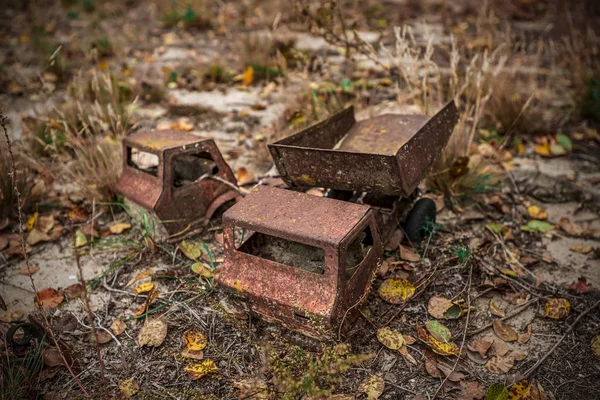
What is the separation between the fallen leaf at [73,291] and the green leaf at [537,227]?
115 inches

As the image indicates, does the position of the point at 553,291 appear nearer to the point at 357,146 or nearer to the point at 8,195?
the point at 357,146

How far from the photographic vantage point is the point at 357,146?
3.13m

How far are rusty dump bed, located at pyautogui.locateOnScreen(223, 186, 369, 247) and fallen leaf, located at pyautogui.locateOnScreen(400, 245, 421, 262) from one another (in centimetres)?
75

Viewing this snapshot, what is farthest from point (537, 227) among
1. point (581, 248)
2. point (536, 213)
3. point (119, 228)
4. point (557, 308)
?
point (119, 228)

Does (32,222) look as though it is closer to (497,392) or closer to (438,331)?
(438,331)

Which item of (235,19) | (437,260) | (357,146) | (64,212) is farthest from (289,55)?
(437,260)

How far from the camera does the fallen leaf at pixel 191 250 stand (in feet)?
9.59

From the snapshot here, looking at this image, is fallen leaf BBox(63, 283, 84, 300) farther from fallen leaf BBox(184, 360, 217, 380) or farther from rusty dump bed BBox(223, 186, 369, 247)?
rusty dump bed BBox(223, 186, 369, 247)

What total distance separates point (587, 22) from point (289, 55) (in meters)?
4.35

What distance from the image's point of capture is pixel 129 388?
2.12 metres

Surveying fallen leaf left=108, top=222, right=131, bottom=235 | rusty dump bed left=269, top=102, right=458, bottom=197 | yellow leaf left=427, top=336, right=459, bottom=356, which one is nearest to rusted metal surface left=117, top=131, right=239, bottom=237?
fallen leaf left=108, top=222, right=131, bottom=235

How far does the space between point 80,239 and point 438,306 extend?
2343 mm

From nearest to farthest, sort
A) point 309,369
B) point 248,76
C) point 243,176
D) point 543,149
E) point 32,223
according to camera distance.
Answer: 1. point 309,369
2. point 32,223
3. point 243,176
4. point 543,149
5. point 248,76

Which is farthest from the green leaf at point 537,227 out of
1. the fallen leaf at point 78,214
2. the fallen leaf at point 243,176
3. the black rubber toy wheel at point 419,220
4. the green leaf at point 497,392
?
the fallen leaf at point 78,214
